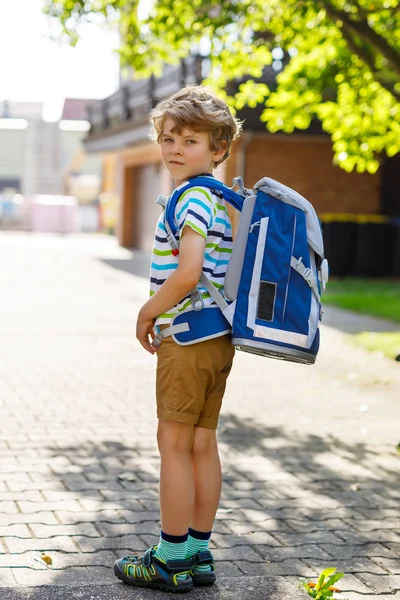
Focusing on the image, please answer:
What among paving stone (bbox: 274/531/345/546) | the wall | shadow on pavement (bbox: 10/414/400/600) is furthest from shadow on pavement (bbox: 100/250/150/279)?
paving stone (bbox: 274/531/345/546)

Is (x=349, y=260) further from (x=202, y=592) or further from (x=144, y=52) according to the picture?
(x=202, y=592)

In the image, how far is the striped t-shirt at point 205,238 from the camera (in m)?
3.50

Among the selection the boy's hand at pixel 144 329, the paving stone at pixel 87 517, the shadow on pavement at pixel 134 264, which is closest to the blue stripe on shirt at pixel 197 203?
the boy's hand at pixel 144 329

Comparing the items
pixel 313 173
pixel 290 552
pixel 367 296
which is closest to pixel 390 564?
pixel 290 552

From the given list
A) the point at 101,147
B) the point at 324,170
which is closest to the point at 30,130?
the point at 101,147

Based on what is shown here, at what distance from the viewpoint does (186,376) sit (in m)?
3.56

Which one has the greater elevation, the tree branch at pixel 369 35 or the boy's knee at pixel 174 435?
the tree branch at pixel 369 35

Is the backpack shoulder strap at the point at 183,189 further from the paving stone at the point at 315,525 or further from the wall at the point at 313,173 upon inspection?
the wall at the point at 313,173

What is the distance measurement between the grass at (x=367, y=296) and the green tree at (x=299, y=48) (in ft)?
7.10

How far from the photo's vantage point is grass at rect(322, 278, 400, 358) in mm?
11172

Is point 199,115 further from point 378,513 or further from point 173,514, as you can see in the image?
point 378,513

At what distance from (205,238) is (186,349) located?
388 mm

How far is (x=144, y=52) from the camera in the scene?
41.2 ft

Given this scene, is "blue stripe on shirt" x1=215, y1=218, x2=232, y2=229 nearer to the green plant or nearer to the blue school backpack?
the blue school backpack
